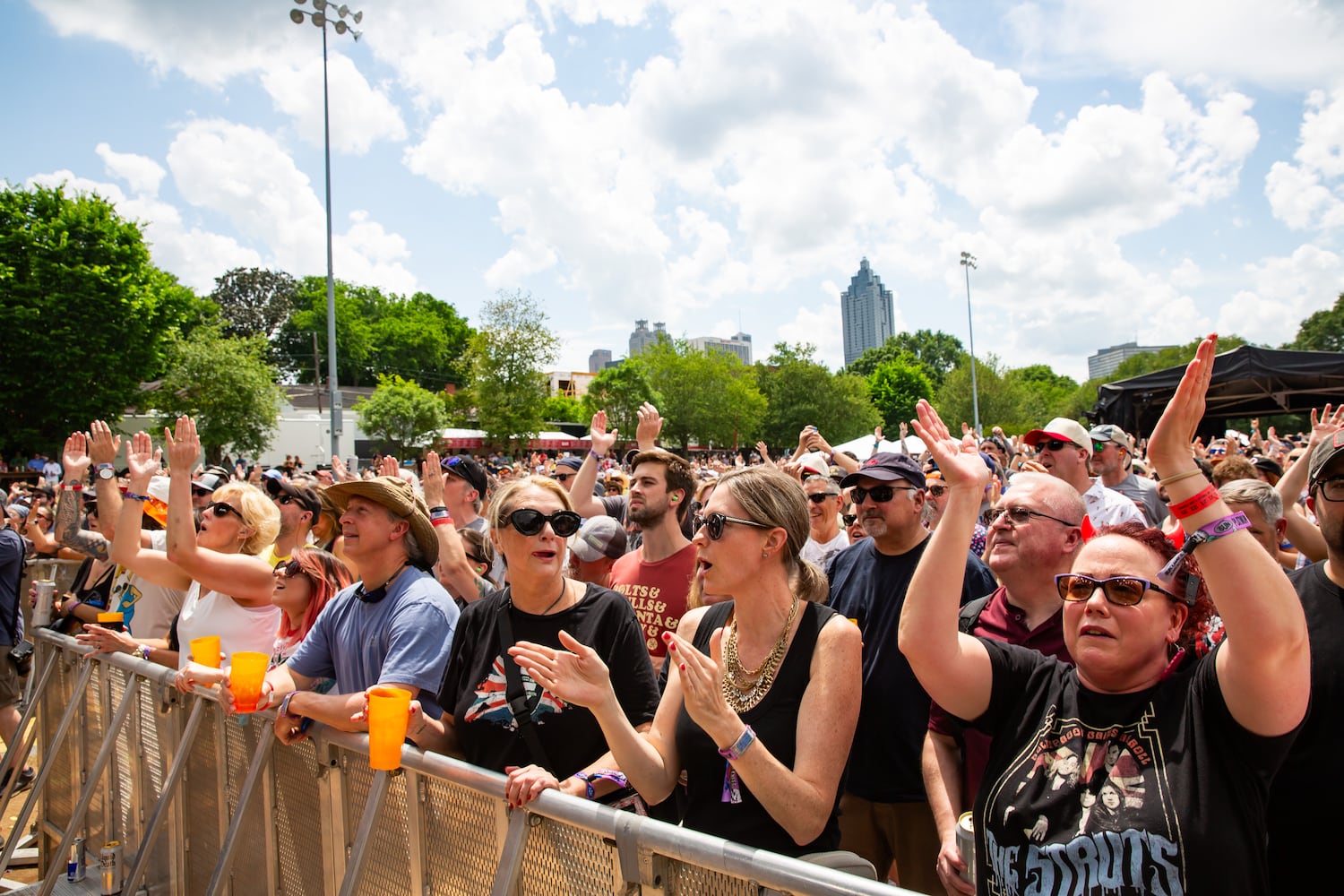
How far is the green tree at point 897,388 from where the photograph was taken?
76875 mm

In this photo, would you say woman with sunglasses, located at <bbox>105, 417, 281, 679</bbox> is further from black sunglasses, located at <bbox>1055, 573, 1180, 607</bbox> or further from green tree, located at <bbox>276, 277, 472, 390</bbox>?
green tree, located at <bbox>276, 277, 472, 390</bbox>

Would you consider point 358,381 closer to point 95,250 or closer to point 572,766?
point 95,250

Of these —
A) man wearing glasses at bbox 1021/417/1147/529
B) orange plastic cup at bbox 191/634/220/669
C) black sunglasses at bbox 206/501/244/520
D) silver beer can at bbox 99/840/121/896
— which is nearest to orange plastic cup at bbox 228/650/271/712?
orange plastic cup at bbox 191/634/220/669

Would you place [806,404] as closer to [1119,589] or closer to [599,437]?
[599,437]

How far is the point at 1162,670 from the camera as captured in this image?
1845 millimetres

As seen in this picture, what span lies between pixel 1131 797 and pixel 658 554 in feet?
9.02

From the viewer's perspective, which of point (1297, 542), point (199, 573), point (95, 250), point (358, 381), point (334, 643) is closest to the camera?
point (334, 643)

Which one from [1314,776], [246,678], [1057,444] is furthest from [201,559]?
[1057,444]

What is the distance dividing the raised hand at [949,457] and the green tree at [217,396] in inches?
1329

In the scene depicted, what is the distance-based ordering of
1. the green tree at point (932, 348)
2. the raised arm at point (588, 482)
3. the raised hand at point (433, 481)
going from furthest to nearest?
the green tree at point (932, 348)
the raised arm at point (588, 482)
the raised hand at point (433, 481)

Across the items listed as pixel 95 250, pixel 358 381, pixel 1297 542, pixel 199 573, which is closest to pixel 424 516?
pixel 199 573

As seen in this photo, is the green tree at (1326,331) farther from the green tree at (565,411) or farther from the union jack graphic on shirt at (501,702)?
the union jack graphic on shirt at (501,702)

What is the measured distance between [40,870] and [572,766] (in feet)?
14.9

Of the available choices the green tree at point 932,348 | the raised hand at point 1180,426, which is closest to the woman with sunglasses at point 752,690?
the raised hand at point 1180,426
